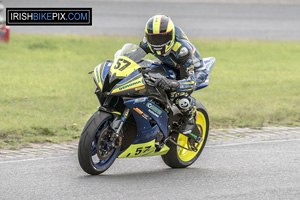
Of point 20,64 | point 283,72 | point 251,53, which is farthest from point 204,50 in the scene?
point 20,64

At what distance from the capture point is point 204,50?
20500 mm

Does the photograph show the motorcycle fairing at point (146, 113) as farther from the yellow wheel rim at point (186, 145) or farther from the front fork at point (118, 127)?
the yellow wheel rim at point (186, 145)

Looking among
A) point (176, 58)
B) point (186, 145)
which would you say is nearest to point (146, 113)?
point (176, 58)

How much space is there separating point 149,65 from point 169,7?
2671 centimetres

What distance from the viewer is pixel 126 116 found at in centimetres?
675

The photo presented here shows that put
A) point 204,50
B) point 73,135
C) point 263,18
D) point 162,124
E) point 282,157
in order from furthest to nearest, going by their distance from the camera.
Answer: point 263,18, point 204,50, point 73,135, point 282,157, point 162,124

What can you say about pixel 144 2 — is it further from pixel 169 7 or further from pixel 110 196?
pixel 110 196

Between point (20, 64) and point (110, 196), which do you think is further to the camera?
point (20, 64)

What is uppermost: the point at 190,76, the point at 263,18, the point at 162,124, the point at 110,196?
the point at 263,18

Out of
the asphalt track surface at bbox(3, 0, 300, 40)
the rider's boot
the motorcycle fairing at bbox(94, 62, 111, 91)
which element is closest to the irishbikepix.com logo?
the asphalt track surface at bbox(3, 0, 300, 40)

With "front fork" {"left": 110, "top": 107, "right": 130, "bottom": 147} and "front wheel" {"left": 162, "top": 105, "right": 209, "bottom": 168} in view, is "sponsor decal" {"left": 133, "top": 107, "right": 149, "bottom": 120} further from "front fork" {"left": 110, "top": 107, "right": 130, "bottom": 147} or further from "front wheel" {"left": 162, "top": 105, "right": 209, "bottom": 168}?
"front wheel" {"left": 162, "top": 105, "right": 209, "bottom": 168}

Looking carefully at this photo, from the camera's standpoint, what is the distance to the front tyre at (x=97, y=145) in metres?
6.52

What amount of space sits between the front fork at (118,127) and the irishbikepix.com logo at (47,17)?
2035 cm

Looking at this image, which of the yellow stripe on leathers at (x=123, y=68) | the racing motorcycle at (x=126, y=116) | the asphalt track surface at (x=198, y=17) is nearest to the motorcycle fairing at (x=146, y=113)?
the racing motorcycle at (x=126, y=116)
